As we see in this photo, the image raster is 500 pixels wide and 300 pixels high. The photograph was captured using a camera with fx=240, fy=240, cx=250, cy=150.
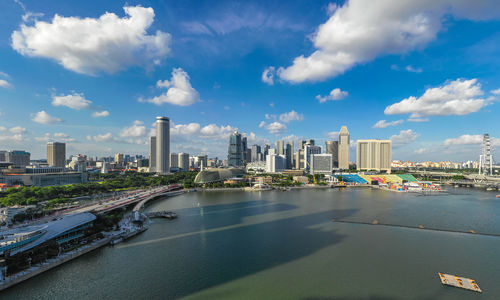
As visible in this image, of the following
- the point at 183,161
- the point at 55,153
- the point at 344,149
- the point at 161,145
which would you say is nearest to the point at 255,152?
the point at 183,161

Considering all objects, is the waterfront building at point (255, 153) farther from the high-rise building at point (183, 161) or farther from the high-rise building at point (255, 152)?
the high-rise building at point (183, 161)

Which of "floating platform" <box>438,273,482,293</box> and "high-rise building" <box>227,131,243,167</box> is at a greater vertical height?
"high-rise building" <box>227,131,243,167</box>

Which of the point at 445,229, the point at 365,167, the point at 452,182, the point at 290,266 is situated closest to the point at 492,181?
the point at 452,182

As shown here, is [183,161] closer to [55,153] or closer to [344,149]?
[55,153]

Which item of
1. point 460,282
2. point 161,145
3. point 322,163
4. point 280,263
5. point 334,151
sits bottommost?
point 280,263

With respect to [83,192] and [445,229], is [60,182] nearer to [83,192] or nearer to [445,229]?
[83,192]

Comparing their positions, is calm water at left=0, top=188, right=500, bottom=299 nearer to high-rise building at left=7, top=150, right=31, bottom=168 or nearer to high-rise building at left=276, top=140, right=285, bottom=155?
high-rise building at left=7, top=150, right=31, bottom=168

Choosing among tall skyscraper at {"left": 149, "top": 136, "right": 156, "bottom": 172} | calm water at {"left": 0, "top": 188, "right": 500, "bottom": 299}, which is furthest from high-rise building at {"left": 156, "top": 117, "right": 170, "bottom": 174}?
calm water at {"left": 0, "top": 188, "right": 500, "bottom": 299}
